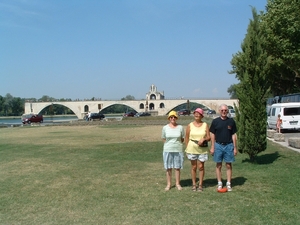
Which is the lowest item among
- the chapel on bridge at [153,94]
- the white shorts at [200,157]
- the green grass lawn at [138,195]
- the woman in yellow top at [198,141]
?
the green grass lawn at [138,195]

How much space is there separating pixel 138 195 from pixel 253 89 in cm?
450

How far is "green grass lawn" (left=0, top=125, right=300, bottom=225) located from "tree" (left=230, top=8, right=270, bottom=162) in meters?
0.77

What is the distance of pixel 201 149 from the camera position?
6148mm

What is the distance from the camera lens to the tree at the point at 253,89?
8.80 metres

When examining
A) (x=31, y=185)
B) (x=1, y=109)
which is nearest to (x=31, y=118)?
(x=31, y=185)

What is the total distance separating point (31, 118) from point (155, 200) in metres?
43.5

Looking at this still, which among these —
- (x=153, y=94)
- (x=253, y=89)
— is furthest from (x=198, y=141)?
(x=153, y=94)

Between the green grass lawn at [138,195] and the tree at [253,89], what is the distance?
77 cm

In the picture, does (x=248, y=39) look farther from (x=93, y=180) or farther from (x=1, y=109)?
(x=1, y=109)

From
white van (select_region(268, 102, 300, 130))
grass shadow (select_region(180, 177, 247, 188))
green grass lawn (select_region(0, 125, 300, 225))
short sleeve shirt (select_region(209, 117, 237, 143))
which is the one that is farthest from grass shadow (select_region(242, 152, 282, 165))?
white van (select_region(268, 102, 300, 130))

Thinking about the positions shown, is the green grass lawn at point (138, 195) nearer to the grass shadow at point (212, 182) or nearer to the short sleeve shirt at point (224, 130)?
the grass shadow at point (212, 182)

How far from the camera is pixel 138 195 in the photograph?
6066 millimetres

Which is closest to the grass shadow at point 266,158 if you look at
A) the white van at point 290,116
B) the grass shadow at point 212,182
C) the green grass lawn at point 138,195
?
the green grass lawn at point 138,195

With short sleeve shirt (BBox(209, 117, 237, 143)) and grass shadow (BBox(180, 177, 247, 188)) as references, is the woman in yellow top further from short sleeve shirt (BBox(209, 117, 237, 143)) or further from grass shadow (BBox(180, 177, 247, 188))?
grass shadow (BBox(180, 177, 247, 188))
